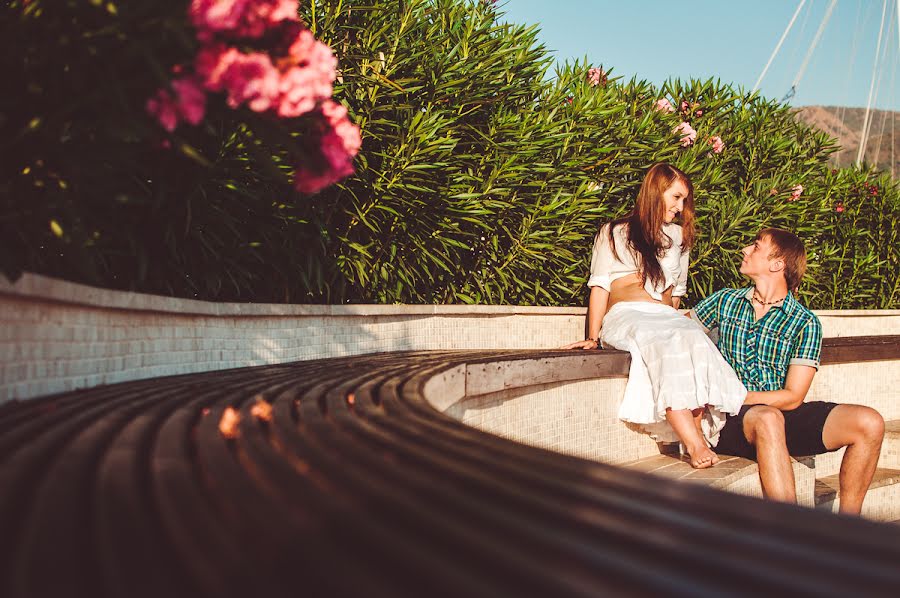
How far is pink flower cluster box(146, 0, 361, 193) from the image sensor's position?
2148 millimetres

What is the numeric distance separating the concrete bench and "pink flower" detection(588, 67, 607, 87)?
5.83 m

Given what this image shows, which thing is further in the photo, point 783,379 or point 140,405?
point 783,379

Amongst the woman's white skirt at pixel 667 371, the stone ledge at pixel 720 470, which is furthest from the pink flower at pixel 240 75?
the woman's white skirt at pixel 667 371

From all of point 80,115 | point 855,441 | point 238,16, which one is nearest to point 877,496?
point 855,441

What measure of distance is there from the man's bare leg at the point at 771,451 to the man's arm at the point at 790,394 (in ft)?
0.31

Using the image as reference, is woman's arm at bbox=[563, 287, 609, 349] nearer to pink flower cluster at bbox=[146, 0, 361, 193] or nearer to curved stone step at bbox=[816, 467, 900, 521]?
curved stone step at bbox=[816, 467, 900, 521]

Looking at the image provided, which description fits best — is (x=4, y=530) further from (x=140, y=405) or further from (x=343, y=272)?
(x=343, y=272)

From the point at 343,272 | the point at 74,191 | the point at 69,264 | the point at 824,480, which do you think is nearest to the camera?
the point at 74,191


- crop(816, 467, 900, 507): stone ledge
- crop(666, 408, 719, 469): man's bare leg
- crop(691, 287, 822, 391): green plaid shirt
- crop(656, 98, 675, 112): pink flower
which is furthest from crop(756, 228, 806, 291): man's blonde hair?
crop(656, 98, 675, 112): pink flower

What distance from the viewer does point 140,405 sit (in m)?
2.47

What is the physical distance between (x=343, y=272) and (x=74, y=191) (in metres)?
2.68

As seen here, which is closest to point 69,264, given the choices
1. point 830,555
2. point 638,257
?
point 830,555

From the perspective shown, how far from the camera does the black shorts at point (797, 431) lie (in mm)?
4448

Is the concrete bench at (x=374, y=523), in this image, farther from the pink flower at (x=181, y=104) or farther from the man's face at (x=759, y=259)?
the man's face at (x=759, y=259)
